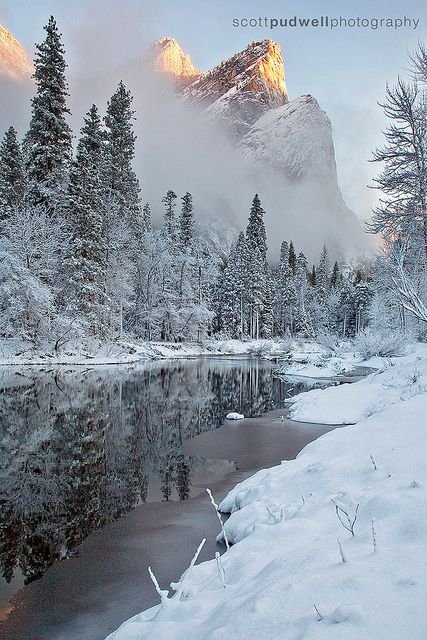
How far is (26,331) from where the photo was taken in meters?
30.2

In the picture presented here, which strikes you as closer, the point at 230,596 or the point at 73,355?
the point at 230,596

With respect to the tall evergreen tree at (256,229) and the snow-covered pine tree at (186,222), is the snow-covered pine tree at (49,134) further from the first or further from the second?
the tall evergreen tree at (256,229)

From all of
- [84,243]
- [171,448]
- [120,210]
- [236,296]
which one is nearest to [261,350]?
[236,296]

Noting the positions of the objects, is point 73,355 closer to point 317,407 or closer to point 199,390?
point 199,390

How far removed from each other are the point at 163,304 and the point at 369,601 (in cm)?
4884

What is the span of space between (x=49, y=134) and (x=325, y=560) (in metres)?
37.4

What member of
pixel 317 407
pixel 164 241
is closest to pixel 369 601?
pixel 317 407

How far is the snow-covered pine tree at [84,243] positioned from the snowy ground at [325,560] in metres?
28.2

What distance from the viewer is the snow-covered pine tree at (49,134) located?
3422 cm

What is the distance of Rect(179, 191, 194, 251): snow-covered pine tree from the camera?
5566cm

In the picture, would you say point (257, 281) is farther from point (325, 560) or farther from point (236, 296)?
point (325, 560)

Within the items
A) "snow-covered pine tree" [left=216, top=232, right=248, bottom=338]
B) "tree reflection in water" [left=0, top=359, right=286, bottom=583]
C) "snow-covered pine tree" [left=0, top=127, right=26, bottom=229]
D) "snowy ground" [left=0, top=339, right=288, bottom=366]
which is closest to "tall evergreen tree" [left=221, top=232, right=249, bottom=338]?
"snow-covered pine tree" [left=216, top=232, right=248, bottom=338]

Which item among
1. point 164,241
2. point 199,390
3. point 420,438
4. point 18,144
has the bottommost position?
point 199,390

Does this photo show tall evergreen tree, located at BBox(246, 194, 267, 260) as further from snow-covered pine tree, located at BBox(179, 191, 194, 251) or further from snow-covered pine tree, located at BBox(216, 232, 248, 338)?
snow-covered pine tree, located at BBox(179, 191, 194, 251)
